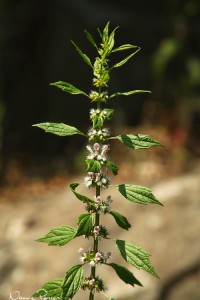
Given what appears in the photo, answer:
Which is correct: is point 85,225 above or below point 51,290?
above

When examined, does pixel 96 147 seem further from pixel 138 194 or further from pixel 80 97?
pixel 80 97

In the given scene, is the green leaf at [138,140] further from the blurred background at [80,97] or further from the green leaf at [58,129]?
the blurred background at [80,97]

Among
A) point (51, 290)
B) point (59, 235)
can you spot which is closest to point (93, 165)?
point (59, 235)

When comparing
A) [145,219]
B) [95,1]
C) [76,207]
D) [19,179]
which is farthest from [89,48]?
[145,219]

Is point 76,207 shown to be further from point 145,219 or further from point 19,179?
point 19,179

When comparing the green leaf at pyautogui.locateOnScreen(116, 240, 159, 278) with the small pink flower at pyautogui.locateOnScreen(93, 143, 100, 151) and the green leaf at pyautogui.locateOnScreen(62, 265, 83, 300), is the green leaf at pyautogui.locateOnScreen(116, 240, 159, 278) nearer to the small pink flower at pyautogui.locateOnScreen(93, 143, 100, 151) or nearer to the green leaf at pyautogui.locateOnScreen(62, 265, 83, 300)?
the green leaf at pyautogui.locateOnScreen(62, 265, 83, 300)
